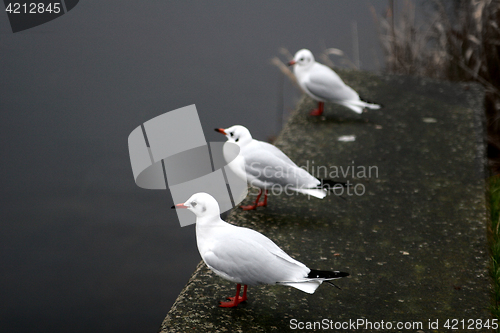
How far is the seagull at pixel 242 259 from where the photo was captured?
212 centimetres

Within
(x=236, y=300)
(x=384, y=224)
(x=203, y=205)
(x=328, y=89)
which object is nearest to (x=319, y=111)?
(x=328, y=89)

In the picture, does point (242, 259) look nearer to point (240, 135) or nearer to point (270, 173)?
point (270, 173)

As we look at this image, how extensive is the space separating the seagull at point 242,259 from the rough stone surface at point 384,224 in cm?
18

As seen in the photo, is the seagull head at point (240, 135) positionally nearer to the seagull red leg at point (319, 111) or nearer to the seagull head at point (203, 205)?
the seagull head at point (203, 205)

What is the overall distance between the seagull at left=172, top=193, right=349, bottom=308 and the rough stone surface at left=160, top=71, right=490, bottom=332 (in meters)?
0.18

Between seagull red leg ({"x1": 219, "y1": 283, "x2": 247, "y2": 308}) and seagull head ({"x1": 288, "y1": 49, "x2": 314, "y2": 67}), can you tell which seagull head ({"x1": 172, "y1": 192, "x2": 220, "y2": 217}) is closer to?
seagull red leg ({"x1": 219, "y1": 283, "x2": 247, "y2": 308})

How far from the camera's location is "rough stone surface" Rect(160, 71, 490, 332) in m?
2.27

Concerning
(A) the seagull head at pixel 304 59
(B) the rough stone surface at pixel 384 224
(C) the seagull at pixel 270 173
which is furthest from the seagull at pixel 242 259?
(A) the seagull head at pixel 304 59

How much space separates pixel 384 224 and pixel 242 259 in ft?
3.64

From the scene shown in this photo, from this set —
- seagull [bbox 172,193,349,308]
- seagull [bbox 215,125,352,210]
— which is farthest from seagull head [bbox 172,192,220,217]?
seagull [bbox 215,125,352,210]

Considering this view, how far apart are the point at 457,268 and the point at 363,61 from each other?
4042 millimetres

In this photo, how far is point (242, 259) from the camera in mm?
2143

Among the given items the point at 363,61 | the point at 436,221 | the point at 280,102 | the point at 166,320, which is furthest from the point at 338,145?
the point at 363,61

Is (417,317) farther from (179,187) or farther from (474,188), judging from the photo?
(179,187)
